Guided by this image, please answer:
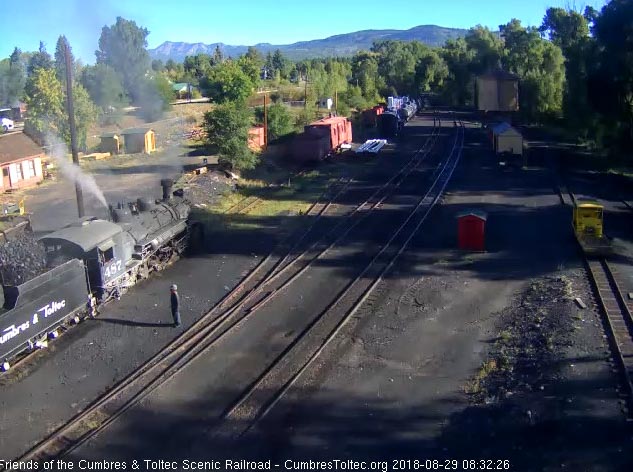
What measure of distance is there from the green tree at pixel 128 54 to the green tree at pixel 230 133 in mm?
14576

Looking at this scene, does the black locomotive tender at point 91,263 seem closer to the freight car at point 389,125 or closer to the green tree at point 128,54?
the green tree at point 128,54

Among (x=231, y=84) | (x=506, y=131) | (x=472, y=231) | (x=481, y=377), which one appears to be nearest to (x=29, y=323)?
(x=481, y=377)

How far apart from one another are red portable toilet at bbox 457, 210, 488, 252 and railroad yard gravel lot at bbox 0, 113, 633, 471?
18.7 inches

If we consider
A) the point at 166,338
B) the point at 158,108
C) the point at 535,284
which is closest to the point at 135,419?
the point at 166,338

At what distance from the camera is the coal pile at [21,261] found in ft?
36.8

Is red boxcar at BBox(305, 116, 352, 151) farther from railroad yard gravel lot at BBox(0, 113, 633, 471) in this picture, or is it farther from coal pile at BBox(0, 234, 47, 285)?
coal pile at BBox(0, 234, 47, 285)

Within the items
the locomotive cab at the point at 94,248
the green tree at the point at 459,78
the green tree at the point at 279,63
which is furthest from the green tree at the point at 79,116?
the green tree at the point at 279,63

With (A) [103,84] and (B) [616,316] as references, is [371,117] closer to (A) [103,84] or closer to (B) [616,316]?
(A) [103,84]

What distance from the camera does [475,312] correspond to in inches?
555

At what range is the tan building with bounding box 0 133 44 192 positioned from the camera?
31.1 m

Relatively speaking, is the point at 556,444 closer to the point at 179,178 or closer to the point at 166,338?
the point at 166,338

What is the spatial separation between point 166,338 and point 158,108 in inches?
1829

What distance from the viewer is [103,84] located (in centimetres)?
5503

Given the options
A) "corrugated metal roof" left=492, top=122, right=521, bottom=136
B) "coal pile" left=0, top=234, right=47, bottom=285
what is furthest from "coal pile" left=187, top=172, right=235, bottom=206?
"corrugated metal roof" left=492, top=122, right=521, bottom=136
